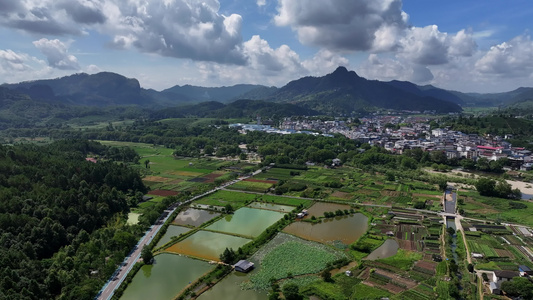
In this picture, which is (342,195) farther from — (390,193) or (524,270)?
(524,270)

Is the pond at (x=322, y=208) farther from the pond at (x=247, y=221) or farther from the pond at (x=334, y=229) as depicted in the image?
the pond at (x=247, y=221)

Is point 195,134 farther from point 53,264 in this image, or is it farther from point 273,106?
point 53,264

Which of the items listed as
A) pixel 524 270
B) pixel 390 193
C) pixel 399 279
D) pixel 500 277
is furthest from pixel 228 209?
pixel 524 270

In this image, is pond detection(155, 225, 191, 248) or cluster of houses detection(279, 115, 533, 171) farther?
cluster of houses detection(279, 115, 533, 171)

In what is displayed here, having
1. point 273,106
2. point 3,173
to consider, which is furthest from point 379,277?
point 273,106

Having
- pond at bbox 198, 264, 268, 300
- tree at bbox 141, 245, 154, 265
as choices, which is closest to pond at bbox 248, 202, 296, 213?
pond at bbox 198, 264, 268, 300

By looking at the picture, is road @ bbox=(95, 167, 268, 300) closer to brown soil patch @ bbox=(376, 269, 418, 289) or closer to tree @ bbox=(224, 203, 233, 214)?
tree @ bbox=(224, 203, 233, 214)
